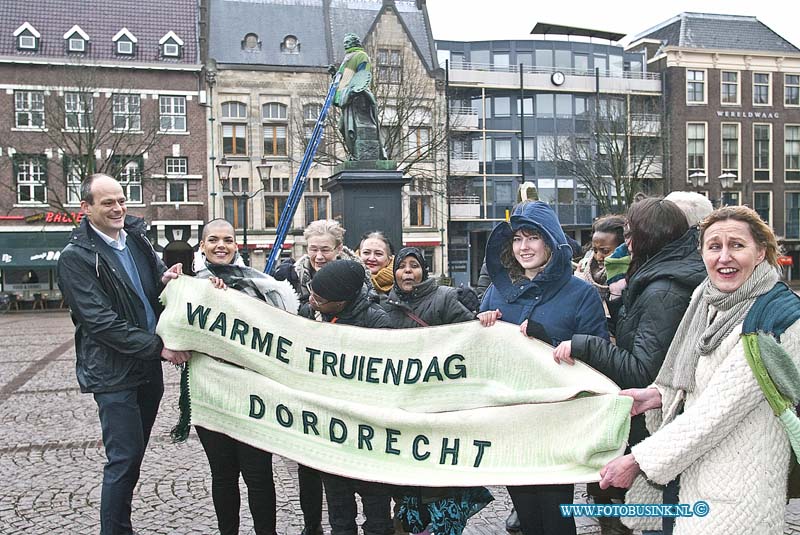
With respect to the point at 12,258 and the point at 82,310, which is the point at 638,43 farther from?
the point at 82,310

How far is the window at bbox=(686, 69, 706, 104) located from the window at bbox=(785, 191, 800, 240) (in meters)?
8.12

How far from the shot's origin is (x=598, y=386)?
3221mm

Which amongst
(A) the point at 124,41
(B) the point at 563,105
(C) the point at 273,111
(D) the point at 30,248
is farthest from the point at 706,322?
(B) the point at 563,105

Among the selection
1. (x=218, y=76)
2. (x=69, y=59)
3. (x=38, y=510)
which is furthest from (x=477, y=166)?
(x=38, y=510)

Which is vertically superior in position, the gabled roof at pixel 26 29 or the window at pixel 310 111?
the gabled roof at pixel 26 29

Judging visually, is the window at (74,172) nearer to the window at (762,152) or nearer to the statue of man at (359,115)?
the statue of man at (359,115)

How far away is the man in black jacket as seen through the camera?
400cm

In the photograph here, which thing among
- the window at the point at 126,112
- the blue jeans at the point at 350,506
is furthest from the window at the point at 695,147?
the blue jeans at the point at 350,506

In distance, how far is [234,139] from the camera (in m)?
37.1

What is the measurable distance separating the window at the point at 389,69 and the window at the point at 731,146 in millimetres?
21872

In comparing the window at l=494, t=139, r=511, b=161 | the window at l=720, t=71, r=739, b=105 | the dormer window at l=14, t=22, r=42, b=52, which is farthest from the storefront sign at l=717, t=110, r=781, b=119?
the dormer window at l=14, t=22, r=42, b=52

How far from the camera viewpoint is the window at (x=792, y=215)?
144 ft

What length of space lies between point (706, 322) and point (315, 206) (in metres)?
35.3

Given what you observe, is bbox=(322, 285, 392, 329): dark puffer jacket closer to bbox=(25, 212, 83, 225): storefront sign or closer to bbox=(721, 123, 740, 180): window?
bbox=(25, 212, 83, 225): storefront sign
